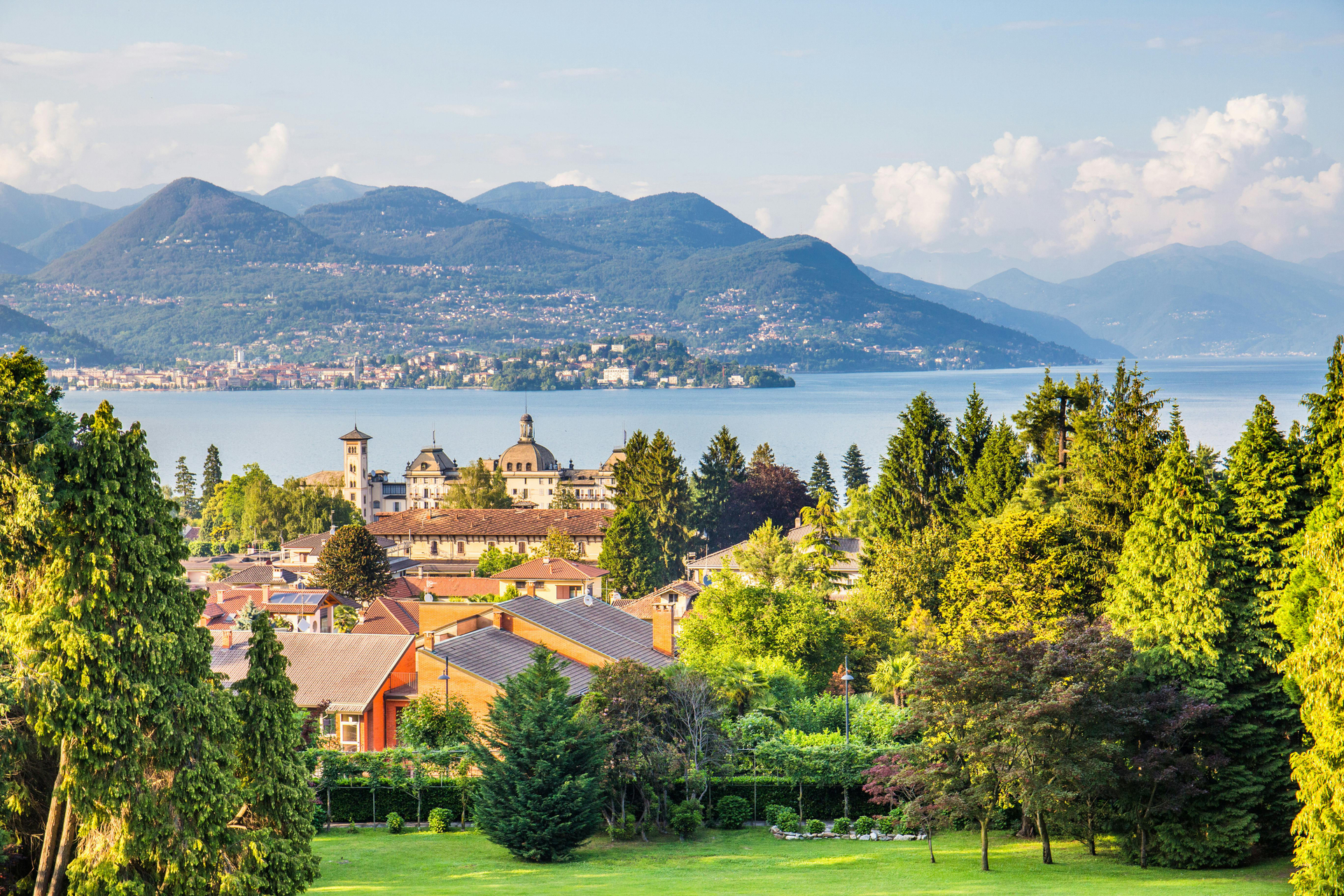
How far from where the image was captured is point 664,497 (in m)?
73.2

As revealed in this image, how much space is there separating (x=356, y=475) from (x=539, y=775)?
10017 cm

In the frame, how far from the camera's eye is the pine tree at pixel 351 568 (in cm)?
5756

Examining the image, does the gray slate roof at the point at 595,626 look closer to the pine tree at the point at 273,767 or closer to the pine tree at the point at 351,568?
the pine tree at the point at 351,568

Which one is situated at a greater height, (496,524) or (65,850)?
(496,524)

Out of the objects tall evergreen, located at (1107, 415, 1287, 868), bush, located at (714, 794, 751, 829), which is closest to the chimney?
bush, located at (714, 794, 751, 829)

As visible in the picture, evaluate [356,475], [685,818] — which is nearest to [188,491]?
[356,475]

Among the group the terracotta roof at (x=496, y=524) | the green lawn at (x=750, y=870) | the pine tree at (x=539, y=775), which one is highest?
the terracotta roof at (x=496, y=524)

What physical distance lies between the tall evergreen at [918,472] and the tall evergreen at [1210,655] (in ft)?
67.2

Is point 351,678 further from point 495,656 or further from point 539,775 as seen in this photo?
point 539,775

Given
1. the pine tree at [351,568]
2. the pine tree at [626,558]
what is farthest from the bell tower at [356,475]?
the pine tree at [351,568]

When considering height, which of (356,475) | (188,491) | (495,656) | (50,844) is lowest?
(50,844)

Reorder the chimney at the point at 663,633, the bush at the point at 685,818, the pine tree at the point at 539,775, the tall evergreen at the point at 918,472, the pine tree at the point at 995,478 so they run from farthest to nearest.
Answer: the tall evergreen at the point at 918,472 < the pine tree at the point at 995,478 < the chimney at the point at 663,633 < the bush at the point at 685,818 < the pine tree at the point at 539,775

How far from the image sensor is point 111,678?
535 inches

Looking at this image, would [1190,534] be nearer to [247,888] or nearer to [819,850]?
[819,850]
